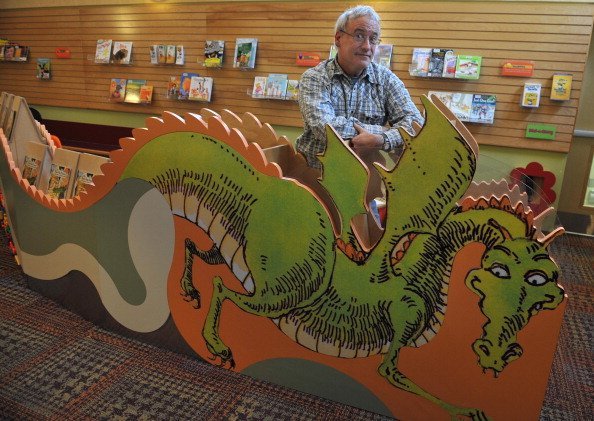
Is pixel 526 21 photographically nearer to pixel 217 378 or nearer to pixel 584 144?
pixel 584 144

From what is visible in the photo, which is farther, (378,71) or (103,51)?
(103,51)

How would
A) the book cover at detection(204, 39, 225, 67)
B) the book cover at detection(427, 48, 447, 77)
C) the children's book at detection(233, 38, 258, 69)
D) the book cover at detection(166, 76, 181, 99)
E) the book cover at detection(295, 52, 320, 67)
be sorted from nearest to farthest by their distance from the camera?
the book cover at detection(427, 48, 447, 77)
the book cover at detection(295, 52, 320, 67)
the children's book at detection(233, 38, 258, 69)
the book cover at detection(204, 39, 225, 67)
the book cover at detection(166, 76, 181, 99)

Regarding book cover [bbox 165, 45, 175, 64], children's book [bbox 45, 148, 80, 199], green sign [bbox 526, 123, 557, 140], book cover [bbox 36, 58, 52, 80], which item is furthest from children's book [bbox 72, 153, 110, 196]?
book cover [bbox 36, 58, 52, 80]

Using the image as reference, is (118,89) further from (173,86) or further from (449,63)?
(449,63)

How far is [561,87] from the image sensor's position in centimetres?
379

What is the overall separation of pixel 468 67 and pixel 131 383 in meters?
3.65

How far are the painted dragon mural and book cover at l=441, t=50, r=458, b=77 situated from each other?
2.24 meters

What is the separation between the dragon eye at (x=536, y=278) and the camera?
1.43 metres

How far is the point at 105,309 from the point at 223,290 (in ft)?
2.58

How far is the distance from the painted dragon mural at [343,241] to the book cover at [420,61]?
231 cm

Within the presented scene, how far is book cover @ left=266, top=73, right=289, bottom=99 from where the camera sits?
4.63 meters

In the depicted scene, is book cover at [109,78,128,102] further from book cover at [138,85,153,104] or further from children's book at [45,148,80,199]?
children's book at [45,148,80,199]

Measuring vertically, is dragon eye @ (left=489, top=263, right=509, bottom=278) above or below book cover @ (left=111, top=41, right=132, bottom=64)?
below

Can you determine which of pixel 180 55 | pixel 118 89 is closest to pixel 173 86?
pixel 180 55
